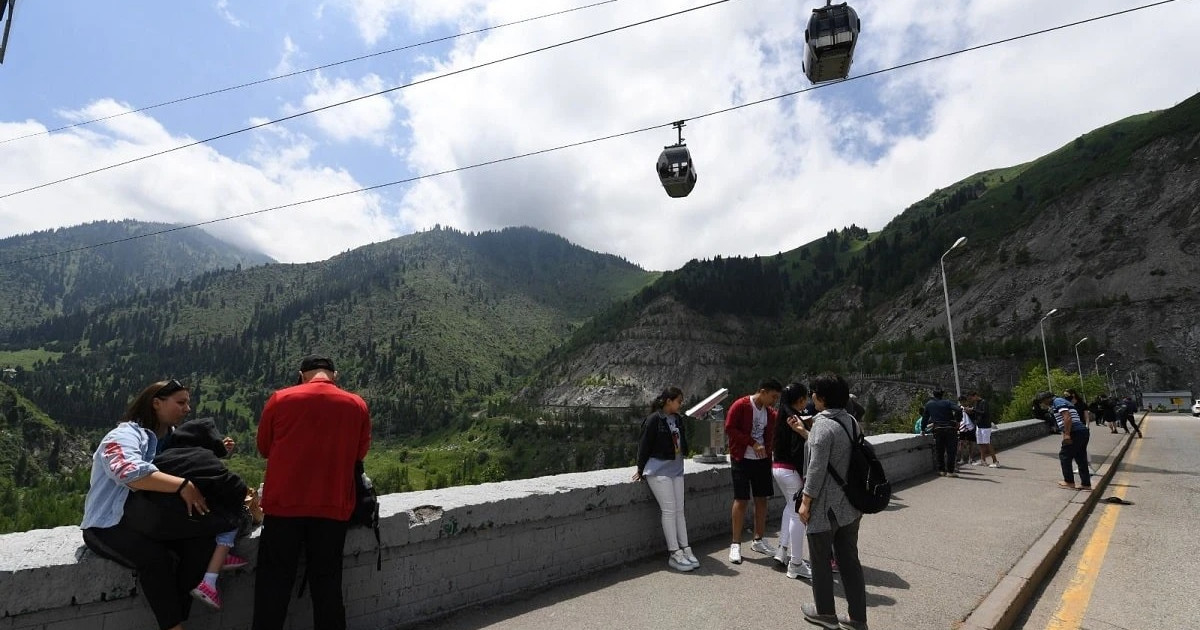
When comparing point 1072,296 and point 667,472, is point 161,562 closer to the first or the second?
point 667,472

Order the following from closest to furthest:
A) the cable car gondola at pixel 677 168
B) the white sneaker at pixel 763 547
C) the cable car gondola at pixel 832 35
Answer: the white sneaker at pixel 763 547
the cable car gondola at pixel 832 35
the cable car gondola at pixel 677 168

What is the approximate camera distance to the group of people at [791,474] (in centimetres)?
417

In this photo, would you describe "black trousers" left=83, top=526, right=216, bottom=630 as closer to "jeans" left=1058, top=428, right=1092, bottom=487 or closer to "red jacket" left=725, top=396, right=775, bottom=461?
"red jacket" left=725, top=396, right=775, bottom=461

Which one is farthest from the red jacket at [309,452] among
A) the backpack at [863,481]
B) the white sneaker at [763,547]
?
the white sneaker at [763,547]

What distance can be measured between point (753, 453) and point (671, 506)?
112cm

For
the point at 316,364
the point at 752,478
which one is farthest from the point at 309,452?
the point at 752,478

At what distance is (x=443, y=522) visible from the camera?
4320 millimetres

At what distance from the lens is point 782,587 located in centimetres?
527

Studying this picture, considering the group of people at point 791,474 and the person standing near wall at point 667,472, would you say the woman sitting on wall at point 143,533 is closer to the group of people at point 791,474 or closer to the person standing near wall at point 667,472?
the group of people at point 791,474

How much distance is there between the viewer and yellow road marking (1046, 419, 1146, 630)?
4832 mm

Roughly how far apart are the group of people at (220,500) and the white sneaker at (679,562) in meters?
3.23

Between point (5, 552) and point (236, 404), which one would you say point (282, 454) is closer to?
point (5, 552)

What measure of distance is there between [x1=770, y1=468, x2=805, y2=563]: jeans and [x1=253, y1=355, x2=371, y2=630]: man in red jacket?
4.01 m

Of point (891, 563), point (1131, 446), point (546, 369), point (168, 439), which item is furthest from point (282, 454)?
point (546, 369)
